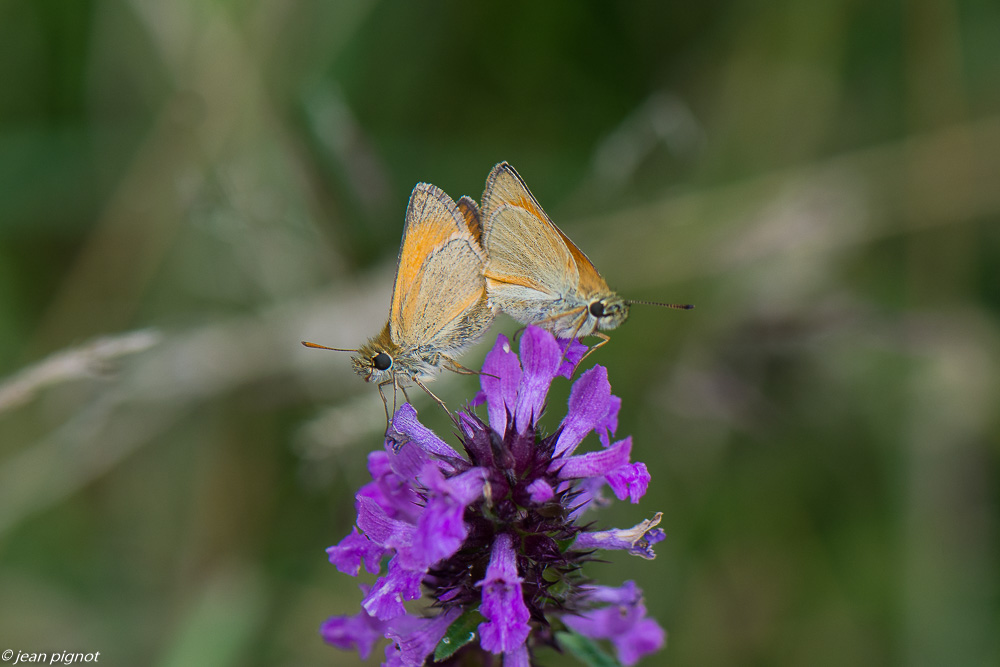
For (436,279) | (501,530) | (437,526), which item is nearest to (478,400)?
(436,279)

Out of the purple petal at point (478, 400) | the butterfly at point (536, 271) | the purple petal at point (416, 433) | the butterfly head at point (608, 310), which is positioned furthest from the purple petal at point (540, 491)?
the butterfly head at point (608, 310)

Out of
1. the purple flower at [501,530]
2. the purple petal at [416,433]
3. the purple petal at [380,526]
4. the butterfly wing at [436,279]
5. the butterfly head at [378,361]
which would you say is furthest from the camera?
the butterfly wing at [436,279]

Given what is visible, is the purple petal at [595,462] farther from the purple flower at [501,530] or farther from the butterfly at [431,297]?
the butterfly at [431,297]

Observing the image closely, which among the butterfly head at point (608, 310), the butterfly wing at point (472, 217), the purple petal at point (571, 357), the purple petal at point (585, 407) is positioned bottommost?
the purple petal at point (585, 407)

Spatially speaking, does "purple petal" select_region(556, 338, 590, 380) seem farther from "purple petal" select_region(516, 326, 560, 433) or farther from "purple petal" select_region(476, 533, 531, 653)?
"purple petal" select_region(476, 533, 531, 653)

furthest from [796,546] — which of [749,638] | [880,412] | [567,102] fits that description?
[567,102]

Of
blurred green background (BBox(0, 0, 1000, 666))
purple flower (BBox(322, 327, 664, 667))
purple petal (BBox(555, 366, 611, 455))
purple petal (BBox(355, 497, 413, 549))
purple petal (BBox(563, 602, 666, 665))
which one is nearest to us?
purple flower (BBox(322, 327, 664, 667))

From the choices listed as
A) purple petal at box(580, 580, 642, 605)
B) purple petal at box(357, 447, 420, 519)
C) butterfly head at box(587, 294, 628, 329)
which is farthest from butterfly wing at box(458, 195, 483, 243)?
purple petal at box(580, 580, 642, 605)
